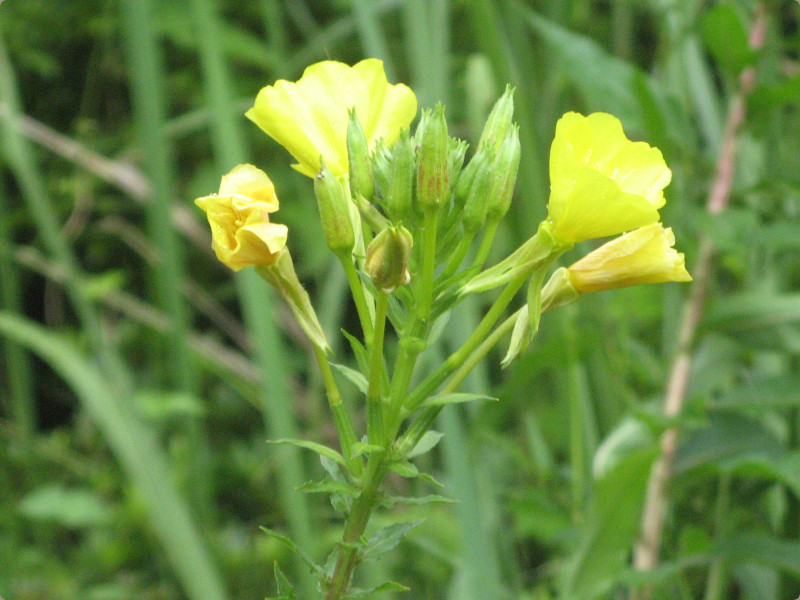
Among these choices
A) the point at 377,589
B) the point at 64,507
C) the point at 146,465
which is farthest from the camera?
the point at 64,507

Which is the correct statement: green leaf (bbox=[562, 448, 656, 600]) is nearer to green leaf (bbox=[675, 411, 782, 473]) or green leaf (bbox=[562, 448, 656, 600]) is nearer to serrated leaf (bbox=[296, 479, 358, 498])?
green leaf (bbox=[675, 411, 782, 473])

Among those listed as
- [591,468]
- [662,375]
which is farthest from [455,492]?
[662,375]

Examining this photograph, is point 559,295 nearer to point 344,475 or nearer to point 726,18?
point 344,475

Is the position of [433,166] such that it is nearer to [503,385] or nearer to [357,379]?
[357,379]

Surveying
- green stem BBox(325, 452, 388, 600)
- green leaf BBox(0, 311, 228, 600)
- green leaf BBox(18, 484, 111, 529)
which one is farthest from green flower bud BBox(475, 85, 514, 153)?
green leaf BBox(18, 484, 111, 529)

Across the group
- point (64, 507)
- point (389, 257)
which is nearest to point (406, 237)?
point (389, 257)

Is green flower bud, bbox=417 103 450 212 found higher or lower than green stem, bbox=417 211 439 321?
higher
